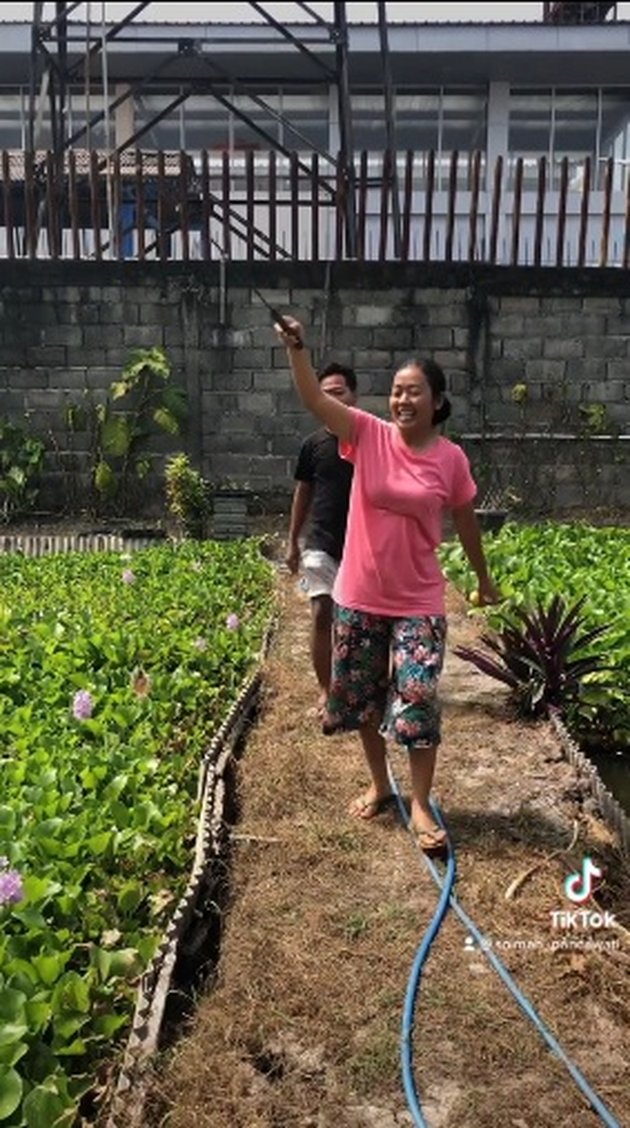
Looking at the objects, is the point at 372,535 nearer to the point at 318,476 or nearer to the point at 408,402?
the point at 408,402

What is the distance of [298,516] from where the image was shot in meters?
4.94

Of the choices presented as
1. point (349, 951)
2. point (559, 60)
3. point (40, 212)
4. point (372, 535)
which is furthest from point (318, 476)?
point (559, 60)

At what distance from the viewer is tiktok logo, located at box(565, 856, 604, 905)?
328cm

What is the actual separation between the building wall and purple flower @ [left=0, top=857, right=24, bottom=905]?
908 cm

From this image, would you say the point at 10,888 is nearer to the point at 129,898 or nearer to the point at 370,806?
the point at 129,898

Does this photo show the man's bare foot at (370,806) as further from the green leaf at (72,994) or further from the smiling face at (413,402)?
the green leaf at (72,994)

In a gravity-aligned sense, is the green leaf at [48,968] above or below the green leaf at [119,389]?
below

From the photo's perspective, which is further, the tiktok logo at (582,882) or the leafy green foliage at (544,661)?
the leafy green foliage at (544,661)

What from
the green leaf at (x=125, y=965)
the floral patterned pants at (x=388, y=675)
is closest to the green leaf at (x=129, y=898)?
the green leaf at (x=125, y=965)

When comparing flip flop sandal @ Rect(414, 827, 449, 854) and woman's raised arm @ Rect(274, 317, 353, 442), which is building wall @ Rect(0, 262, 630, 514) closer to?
woman's raised arm @ Rect(274, 317, 353, 442)

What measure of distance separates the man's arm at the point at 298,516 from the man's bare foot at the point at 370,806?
1.38m

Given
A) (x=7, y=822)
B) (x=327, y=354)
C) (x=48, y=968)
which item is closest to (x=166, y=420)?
(x=327, y=354)

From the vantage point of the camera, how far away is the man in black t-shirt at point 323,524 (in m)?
4.71

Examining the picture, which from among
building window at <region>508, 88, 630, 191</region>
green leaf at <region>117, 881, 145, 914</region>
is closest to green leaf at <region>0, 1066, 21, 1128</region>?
green leaf at <region>117, 881, 145, 914</region>
